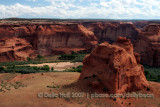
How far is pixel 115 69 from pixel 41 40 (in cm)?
4989

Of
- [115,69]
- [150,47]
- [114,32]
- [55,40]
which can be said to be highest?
[114,32]

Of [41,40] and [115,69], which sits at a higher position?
[115,69]

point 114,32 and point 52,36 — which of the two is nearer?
point 52,36

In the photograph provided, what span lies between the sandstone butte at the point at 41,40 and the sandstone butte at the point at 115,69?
3910 centimetres

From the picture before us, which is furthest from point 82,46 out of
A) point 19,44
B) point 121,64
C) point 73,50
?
point 121,64

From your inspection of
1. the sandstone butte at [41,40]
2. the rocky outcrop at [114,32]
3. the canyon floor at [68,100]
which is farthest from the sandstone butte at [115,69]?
the rocky outcrop at [114,32]

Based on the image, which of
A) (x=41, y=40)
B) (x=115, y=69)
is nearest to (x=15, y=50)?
(x=41, y=40)

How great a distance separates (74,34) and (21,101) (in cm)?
5693

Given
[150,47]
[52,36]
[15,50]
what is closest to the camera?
[150,47]

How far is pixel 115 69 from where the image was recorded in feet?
71.8

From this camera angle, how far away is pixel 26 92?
22.5 metres

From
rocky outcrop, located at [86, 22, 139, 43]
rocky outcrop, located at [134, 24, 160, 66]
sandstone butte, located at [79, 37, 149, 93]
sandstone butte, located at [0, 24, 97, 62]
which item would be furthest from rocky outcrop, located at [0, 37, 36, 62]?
rocky outcrop, located at [86, 22, 139, 43]

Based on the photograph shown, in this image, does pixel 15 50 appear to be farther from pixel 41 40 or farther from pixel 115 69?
pixel 115 69

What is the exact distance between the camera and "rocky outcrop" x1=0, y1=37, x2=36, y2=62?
5501cm
